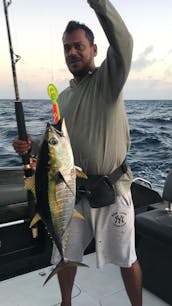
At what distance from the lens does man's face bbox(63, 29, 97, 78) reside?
96.1 inches

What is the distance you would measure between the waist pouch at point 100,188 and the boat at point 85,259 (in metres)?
0.59

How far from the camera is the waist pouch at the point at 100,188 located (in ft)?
8.36

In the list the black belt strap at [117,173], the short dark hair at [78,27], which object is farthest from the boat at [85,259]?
the short dark hair at [78,27]

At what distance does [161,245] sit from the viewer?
3.13 metres

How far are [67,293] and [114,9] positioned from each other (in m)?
2.01

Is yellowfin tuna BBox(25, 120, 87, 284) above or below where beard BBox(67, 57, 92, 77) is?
below

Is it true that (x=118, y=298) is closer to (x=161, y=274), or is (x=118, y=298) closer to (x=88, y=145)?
(x=161, y=274)

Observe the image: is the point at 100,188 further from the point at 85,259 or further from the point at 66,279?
the point at 85,259

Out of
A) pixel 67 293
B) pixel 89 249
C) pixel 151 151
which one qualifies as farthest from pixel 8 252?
pixel 151 151

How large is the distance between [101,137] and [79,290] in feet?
5.61

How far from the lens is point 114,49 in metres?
2.19

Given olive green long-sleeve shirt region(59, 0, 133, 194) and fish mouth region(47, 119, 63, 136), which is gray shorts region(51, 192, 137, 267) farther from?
fish mouth region(47, 119, 63, 136)

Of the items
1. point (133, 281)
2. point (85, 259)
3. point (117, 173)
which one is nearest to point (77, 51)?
point (117, 173)

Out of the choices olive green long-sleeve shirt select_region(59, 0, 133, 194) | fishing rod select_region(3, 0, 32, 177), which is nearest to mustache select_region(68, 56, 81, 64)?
olive green long-sleeve shirt select_region(59, 0, 133, 194)
